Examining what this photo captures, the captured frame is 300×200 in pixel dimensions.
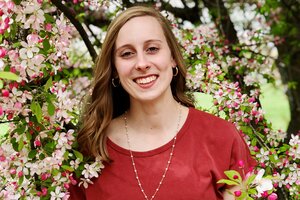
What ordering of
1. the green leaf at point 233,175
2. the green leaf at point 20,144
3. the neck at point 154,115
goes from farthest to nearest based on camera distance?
the neck at point 154,115
the green leaf at point 20,144
the green leaf at point 233,175

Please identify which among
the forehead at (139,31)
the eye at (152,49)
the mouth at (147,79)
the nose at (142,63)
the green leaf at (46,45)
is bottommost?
the mouth at (147,79)

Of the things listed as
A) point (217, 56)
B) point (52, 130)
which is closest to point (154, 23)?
point (52, 130)

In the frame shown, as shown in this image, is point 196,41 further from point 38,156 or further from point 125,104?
point 38,156

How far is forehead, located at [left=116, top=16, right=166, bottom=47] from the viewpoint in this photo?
8.95ft

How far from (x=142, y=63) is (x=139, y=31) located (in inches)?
7.4

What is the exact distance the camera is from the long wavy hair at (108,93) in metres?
2.82

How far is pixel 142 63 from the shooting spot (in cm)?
265

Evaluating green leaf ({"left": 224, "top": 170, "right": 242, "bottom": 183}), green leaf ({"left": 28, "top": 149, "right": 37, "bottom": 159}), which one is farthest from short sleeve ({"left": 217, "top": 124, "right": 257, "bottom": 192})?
green leaf ({"left": 28, "top": 149, "right": 37, "bottom": 159})

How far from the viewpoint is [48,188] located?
Answer: 2705 mm

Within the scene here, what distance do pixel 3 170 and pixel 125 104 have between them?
2.63 ft

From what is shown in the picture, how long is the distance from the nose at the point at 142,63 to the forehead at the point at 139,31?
0.29ft

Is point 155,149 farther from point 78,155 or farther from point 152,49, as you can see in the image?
point 152,49

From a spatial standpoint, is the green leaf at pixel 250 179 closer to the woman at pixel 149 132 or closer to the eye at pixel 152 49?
the woman at pixel 149 132

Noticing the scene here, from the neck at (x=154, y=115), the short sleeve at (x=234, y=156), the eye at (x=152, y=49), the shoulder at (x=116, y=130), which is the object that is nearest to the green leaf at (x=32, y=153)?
the shoulder at (x=116, y=130)
